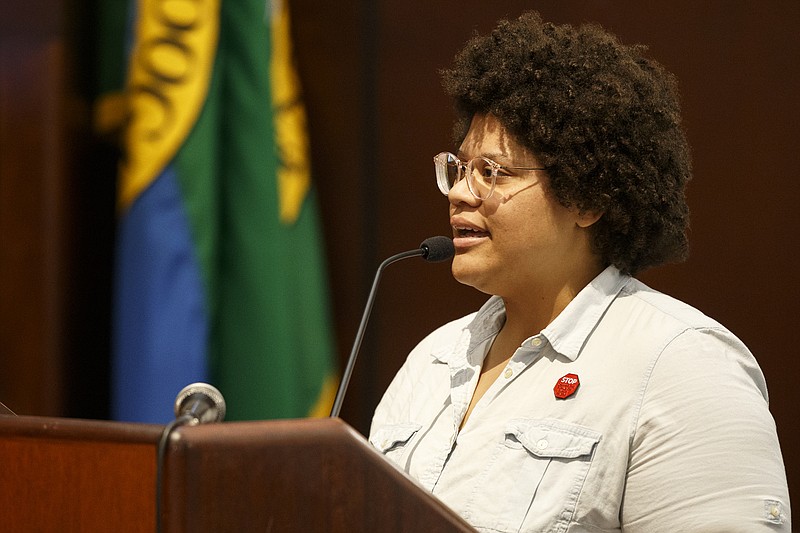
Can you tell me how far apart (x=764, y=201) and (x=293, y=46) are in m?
1.32

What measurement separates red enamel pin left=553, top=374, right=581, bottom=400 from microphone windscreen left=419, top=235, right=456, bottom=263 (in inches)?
11.0

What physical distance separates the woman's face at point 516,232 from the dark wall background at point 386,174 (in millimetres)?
929

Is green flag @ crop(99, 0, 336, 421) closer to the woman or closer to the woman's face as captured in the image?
the woman

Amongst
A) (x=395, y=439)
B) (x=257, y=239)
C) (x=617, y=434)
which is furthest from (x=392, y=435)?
(x=257, y=239)

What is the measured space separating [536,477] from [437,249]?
41cm

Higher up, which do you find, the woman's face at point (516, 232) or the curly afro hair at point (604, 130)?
the curly afro hair at point (604, 130)

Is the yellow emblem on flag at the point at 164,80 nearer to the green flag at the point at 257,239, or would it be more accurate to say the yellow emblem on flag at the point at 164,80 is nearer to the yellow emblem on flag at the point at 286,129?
the green flag at the point at 257,239

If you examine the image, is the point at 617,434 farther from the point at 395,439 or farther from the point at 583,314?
the point at 395,439

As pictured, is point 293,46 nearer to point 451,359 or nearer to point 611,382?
point 451,359

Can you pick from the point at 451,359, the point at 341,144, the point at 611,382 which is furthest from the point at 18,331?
the point at 611,382

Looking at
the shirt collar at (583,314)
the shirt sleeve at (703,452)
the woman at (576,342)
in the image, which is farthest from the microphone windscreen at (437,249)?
the shirt sleeve at (703,452)

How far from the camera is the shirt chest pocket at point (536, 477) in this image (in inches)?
53.4

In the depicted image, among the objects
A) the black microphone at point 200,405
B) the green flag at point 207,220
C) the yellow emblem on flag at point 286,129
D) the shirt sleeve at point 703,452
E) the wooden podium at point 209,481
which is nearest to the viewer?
the wooden podium at point 209,481

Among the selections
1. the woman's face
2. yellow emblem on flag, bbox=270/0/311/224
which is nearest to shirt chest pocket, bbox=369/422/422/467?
the woman's face
